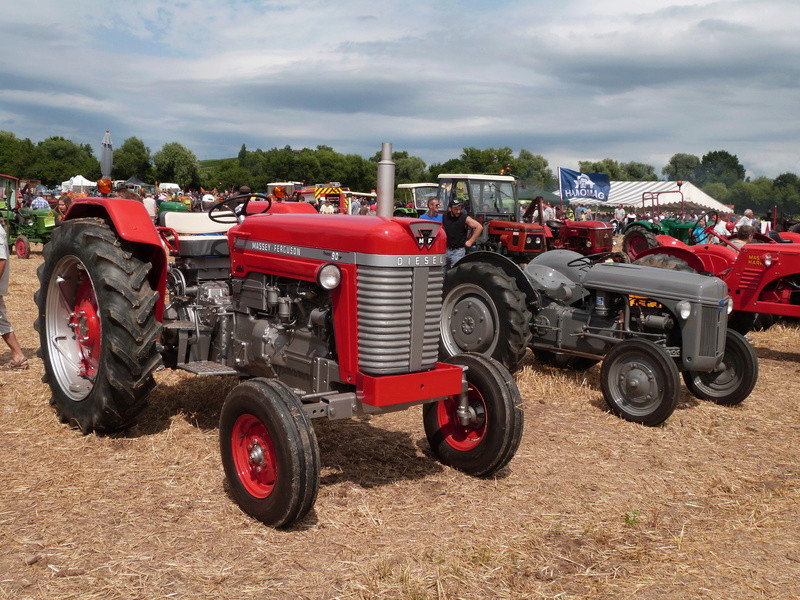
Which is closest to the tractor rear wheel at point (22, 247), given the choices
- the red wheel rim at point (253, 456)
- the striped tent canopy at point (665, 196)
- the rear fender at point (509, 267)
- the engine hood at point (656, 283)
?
the rear fender at point (509, 267)

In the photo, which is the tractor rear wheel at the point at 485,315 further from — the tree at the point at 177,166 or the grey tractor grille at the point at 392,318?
the tree at the point at 177,166

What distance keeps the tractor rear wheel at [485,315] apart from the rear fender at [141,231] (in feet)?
8.98

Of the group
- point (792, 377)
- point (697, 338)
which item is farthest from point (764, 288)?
point (697, 338)

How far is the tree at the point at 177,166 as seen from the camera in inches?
2849

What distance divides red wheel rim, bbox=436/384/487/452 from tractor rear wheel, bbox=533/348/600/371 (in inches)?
114

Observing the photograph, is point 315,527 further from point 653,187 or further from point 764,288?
point 653,187

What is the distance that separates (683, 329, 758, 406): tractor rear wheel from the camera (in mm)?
5875

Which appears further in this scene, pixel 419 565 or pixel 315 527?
pixel 315 527

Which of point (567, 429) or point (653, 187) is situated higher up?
point (653, 187)

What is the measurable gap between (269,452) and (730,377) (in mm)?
4195

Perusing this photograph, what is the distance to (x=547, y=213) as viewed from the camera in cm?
2430

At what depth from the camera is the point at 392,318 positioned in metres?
3.47

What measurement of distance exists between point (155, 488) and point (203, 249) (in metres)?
1.68

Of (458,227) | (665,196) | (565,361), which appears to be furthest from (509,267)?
(665,196)
